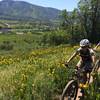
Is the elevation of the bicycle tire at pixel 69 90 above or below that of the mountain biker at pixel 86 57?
below

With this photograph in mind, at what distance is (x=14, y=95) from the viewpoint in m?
7.57

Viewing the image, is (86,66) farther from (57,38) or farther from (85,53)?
(57,38)

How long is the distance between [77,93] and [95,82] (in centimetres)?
57

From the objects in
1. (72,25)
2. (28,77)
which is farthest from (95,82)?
(72,25)

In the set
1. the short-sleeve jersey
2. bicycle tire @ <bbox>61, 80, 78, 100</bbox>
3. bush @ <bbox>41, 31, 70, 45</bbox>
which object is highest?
the short-sleeve jersey

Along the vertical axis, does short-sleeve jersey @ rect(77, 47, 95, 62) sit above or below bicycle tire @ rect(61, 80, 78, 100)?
above

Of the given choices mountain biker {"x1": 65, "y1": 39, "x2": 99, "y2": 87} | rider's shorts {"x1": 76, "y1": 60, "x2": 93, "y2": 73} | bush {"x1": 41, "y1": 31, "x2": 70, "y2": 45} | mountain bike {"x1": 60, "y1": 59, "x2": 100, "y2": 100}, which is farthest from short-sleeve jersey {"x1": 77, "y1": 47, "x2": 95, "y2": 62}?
bush {"x1": 41, "y1": 31, "x2": 70, "y2": 45}

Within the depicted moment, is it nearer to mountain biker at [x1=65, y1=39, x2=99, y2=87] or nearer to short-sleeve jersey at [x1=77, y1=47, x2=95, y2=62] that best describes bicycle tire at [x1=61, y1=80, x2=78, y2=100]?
mountain biker at [x1=65, y1=39, x2=99, y2=87]

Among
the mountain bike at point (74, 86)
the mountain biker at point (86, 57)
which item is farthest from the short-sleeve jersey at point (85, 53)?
the mountain bike at point (74, 86)

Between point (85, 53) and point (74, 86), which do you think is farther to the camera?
point (85, 53)

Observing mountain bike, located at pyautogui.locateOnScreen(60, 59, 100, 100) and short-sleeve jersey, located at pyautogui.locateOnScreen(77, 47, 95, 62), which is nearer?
mountain bike, located at pyautogui.locateOnScreen(60, 59, 100, 100)

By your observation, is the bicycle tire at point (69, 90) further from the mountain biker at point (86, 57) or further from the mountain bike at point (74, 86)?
the mountain biker at point (86, 57)

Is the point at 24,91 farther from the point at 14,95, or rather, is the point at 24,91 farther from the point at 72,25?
the point at 72,25

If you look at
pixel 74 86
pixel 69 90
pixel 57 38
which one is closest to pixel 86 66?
pixel 74 86
